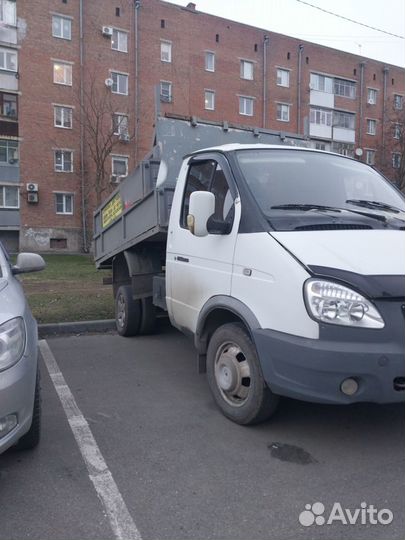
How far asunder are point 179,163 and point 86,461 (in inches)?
139

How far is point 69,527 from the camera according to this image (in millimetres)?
2600

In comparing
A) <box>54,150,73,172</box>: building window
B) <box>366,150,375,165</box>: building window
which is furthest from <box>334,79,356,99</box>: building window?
<box>54,150,73,172</box>: building window

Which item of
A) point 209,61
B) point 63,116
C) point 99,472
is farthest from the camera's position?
point 209,61

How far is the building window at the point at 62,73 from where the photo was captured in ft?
106

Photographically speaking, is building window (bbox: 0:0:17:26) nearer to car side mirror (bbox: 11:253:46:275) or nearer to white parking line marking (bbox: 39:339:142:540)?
car side mirror (bbox: 11:253:46:275)

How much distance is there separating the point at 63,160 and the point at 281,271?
106ft

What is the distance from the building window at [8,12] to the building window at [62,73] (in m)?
3.55

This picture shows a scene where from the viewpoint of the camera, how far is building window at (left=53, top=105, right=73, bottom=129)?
107ft

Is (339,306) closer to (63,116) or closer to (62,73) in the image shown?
(63,116)

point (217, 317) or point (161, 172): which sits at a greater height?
point (161, 172)

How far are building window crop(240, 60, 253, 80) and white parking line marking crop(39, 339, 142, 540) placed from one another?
38.7 metres

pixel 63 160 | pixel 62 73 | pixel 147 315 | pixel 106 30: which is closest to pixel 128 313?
pixel 147 315

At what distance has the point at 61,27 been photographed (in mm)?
32375

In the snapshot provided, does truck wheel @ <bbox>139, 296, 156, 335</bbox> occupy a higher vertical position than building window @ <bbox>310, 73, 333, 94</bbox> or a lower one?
lower
